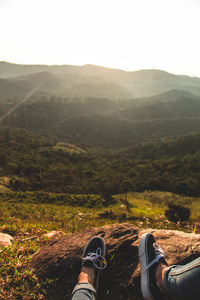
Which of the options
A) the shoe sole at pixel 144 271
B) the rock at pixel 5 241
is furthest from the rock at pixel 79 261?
the rock at pixel 5 241

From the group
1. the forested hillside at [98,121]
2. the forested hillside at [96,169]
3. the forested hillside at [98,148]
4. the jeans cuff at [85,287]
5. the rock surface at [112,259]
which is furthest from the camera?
the forested hillside at [98,121]

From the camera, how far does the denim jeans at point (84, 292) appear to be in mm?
2371

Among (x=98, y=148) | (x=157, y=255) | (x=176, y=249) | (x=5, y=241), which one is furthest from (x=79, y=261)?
(x=98, y=148)

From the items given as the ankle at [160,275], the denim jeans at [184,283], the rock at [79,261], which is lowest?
the rock at [79,261]

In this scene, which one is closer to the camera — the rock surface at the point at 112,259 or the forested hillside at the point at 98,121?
the rock surface at the point at 112,259

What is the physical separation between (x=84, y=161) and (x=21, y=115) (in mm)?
93246

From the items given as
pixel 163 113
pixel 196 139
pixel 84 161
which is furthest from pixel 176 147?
pixel 163 113

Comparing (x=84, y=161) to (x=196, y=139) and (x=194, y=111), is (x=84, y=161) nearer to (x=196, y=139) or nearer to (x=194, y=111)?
(x=196, y=139)

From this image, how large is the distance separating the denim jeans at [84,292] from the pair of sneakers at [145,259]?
222mm

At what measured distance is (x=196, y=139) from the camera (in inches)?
4008

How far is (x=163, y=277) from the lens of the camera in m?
2.56

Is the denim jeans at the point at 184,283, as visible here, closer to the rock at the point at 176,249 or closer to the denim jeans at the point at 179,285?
the denim jeans at the point at 179,285

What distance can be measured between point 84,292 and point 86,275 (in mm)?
362

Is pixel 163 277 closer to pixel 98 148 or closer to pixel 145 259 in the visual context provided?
pixel 145 259
